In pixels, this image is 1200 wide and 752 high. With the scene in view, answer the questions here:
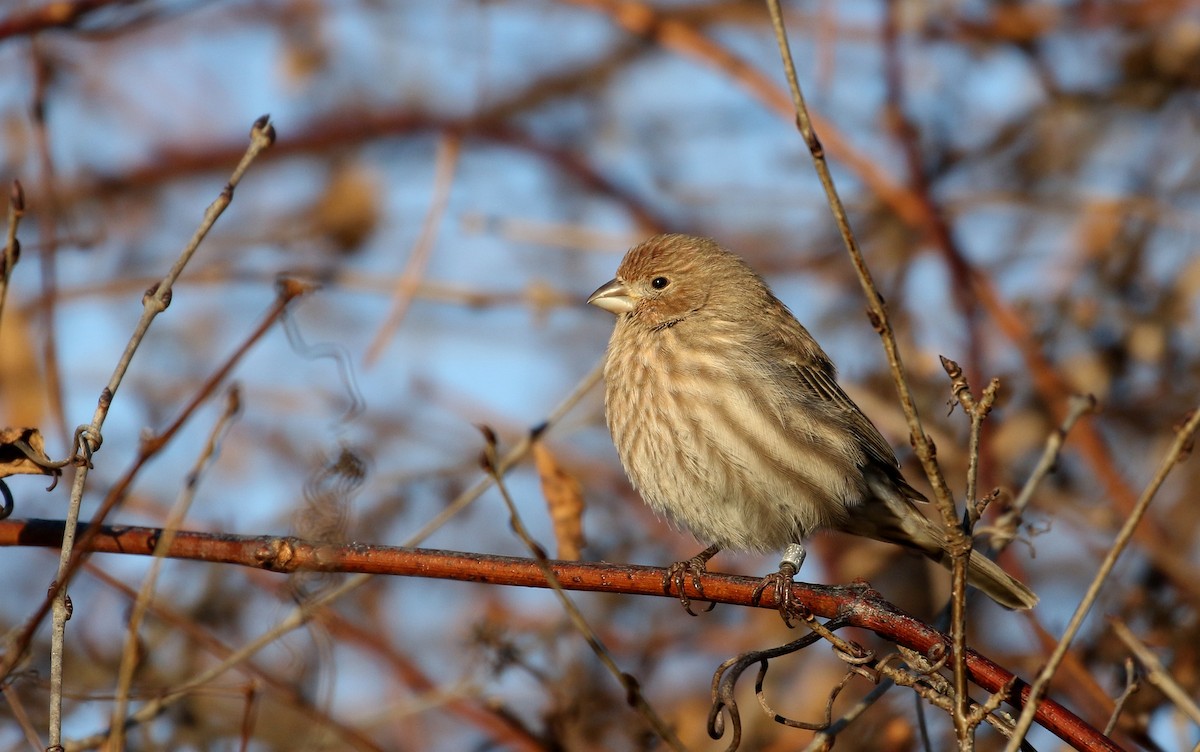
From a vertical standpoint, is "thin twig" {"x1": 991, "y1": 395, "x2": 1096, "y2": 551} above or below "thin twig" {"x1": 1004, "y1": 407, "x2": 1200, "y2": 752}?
above

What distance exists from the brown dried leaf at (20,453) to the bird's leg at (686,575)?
168 centimetres

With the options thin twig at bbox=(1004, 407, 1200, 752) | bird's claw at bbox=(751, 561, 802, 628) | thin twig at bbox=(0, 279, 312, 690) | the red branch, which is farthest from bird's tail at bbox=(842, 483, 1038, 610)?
thin twig at bbox=(0, 279, 312, 690)

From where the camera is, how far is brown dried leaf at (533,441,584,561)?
430 centimetres

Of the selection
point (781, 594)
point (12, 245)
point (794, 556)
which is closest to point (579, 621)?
point (781, 594)

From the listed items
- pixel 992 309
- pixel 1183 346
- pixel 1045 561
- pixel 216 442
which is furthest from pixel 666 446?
pixel 1045 561

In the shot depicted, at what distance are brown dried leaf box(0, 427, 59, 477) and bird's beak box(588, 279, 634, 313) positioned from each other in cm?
338

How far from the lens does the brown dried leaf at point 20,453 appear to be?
3229 millimetres

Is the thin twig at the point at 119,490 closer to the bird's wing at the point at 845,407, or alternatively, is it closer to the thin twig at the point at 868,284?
the thin twig at the point at 868,284

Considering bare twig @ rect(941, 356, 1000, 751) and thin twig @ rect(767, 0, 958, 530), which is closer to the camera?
thin twig @ rect(767, 0, 958, 530)

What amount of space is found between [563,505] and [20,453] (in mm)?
1735

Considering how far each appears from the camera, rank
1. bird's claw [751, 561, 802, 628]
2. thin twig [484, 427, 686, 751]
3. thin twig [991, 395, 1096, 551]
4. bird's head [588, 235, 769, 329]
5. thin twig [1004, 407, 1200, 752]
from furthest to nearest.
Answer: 1. bird's head [588, 235, 769, 329]
2. thin twig [991, 395, 1096, 551]
3. bird's claw [751, 561, 802, 628]
4. thin twig [484, 427, 686, 751]
5. thin twig [1004, 407, 1200, 752]

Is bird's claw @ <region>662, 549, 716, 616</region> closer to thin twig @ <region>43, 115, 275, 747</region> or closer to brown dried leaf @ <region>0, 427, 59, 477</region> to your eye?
thin twig @ <region>43, 115, 275, 747</region>

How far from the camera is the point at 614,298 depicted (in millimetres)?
6301

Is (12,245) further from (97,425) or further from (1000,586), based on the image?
(1000,586)
